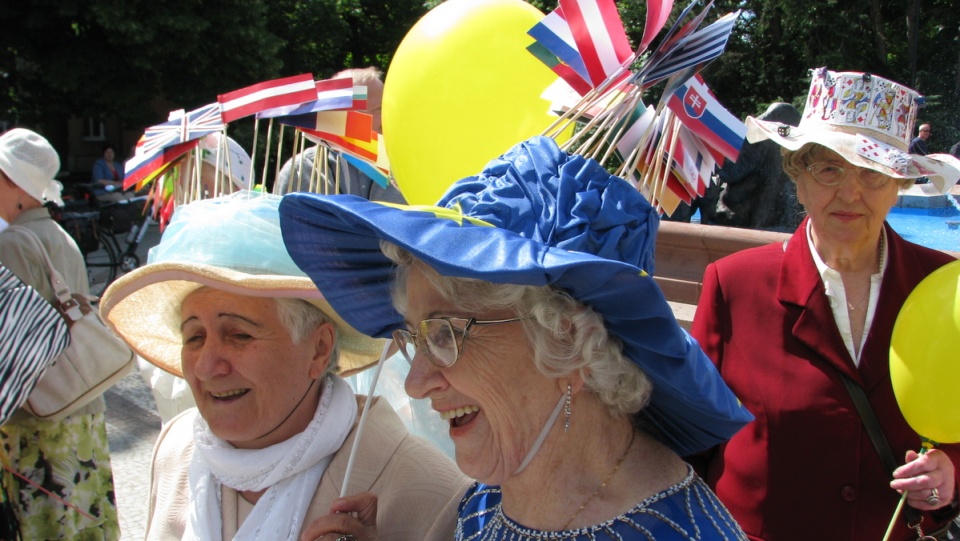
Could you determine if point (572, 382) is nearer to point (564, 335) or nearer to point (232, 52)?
point (564, 335)

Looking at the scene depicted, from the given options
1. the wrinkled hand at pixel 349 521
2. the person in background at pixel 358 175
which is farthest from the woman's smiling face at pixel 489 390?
the person in background at pixel 358 175

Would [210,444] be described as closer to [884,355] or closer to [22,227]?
[884,355]

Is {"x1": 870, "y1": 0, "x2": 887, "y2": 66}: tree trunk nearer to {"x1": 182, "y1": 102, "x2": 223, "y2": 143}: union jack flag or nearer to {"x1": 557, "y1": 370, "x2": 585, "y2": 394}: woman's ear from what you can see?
{"x1": 182, "y1": 102, "x2": 223, "y2": 143}: union jack flag

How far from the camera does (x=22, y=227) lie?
3.44 metres

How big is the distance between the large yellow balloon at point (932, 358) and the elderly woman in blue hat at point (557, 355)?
0.49 metres

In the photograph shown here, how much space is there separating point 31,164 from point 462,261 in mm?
2954

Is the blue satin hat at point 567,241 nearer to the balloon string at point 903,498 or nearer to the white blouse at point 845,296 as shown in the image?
the balloon string at point 903,498

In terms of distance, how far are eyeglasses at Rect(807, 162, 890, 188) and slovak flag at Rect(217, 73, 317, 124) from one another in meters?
1.33

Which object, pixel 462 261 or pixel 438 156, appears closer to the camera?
pixel 462 261

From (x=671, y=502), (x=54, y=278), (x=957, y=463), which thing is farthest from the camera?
(x=54, y=278)

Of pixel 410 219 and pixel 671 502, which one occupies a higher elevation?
pixel 410 219

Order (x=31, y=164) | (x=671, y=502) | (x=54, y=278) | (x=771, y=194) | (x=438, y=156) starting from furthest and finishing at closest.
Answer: (x=771, y=194), (x=31, y=164), (x=54, y=278), (x=438, y=156), (x=671, y=502)

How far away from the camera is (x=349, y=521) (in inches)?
69.1

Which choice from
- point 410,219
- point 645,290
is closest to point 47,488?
point 410,219
